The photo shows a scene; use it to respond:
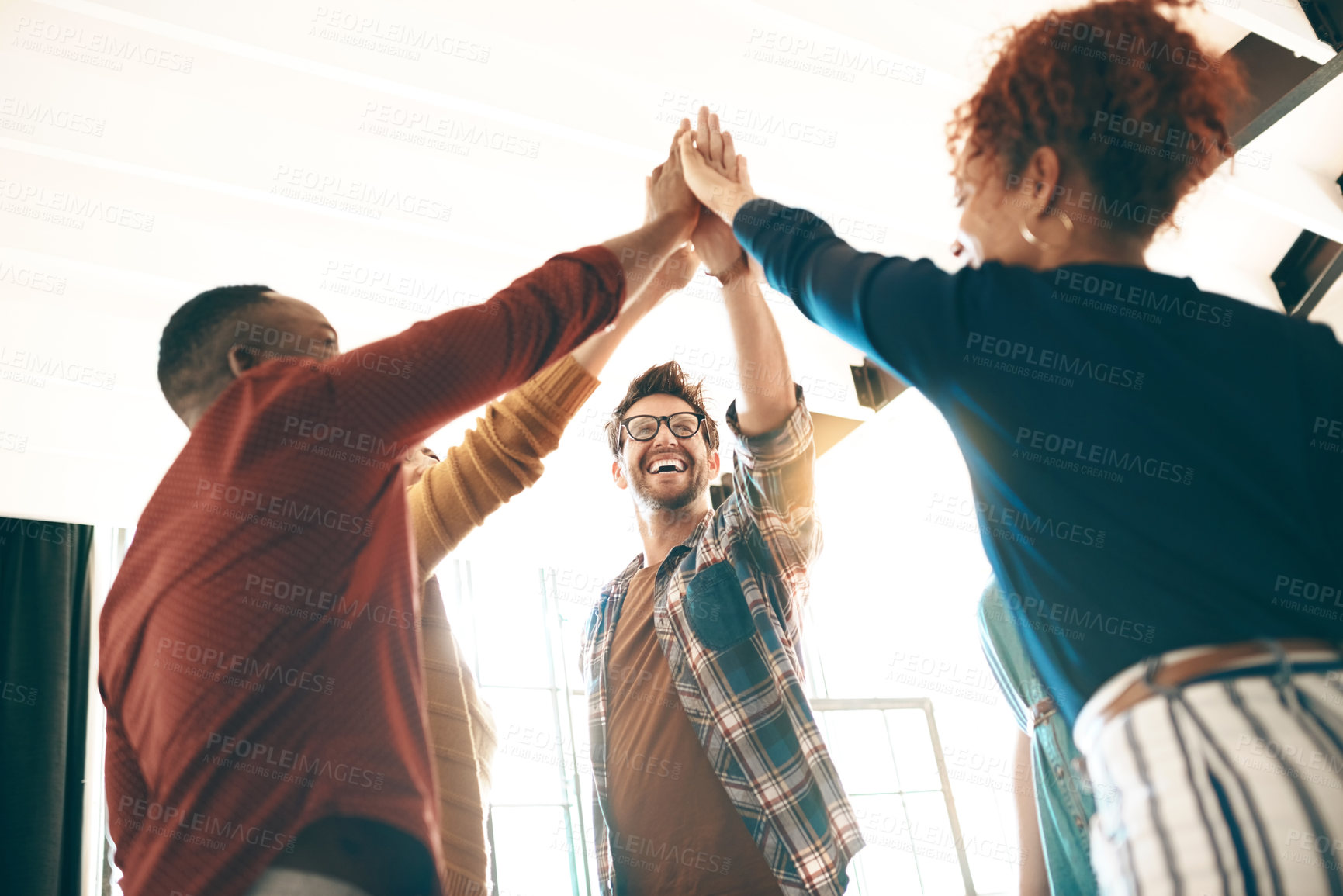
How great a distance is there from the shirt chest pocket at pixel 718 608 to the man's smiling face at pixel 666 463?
341 mm

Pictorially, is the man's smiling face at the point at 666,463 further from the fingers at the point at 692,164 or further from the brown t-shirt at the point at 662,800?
the fingers at the point at 692,164

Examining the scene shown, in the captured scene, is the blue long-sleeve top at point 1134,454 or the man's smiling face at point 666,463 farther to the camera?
the man's smiling face at point 666,463

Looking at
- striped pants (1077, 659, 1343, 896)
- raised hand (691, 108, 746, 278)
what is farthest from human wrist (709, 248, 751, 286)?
striped pants (1077, 659, 1343, 896)

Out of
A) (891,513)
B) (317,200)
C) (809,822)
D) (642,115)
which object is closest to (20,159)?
(317,200)

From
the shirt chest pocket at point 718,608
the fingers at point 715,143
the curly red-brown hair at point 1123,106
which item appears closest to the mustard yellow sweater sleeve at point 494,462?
the shirt chest pocket at point 718,608

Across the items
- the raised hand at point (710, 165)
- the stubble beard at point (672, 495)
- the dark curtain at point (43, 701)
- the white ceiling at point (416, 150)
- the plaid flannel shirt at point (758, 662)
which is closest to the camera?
the plaid flannel shirt at point (758, 662)

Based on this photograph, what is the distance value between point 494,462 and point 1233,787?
1.26 metres

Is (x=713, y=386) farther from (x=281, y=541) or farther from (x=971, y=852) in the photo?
(x=281, y=541)

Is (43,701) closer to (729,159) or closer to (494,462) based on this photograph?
(494,462)

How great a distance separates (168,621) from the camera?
896 mm

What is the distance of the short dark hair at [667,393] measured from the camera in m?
2.14

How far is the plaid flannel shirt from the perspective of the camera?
1.41m

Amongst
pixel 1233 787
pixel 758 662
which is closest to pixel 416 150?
pixel 758 662

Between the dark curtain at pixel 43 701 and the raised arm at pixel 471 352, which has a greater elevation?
the dark curtain at pixel 43 701
